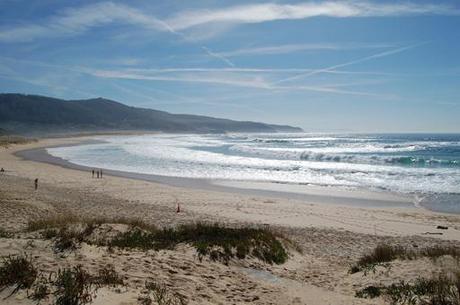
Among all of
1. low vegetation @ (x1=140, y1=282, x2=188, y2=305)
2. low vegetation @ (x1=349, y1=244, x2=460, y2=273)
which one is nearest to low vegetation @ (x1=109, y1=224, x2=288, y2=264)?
low vegetation @ (x1=349, y1=244, x2=460, y2=273)

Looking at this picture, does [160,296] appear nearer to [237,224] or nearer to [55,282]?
[55,282]

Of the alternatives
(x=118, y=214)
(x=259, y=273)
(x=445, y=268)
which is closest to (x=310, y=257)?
(x=259, y=273)

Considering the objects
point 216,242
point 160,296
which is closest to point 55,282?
point 160,296

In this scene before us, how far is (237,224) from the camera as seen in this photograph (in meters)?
14.1

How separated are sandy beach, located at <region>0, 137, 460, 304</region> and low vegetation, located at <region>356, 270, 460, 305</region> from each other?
0.94 ft

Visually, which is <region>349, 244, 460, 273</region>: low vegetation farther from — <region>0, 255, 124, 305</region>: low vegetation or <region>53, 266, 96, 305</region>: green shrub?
<region>53, 266, 96, 305</region>: green shrub

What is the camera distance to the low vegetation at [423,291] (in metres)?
6.13

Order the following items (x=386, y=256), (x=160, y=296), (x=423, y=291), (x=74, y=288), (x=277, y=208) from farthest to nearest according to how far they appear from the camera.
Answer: (x=277, y=208)
(x=386, y=256)
(x=423, y=291)
(x=160, y=296)
(x=74, y=288)

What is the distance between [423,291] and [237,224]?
26.5 ft

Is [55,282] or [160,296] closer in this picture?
[55,282]

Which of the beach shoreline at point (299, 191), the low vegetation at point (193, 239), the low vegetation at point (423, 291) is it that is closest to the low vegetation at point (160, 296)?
the low vegetation at point (193, 239)

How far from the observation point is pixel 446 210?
1866 cm

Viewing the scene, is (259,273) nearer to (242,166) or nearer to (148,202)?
(148,202)

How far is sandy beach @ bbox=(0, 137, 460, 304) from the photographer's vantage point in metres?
6.57
